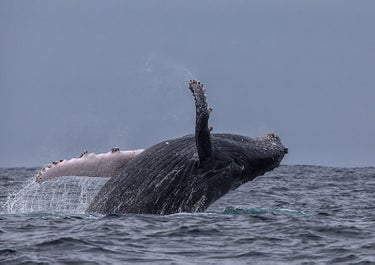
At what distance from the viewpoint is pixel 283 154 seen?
13.6 metres

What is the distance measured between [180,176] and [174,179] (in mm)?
108

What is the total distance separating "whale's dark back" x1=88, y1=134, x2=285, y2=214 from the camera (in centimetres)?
1237

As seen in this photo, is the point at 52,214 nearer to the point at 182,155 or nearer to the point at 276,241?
the point at 182,155

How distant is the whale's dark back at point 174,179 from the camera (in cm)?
1237

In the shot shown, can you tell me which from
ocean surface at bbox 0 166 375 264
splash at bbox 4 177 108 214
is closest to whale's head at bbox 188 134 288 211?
ocean surface at bbox 0 166 375 264

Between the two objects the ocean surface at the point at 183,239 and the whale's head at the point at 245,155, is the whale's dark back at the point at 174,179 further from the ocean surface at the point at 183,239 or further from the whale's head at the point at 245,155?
the ocean surface at the point at 183,239

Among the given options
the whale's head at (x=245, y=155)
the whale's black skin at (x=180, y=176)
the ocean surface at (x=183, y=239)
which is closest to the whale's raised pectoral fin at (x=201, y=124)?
the whale's black skin at (x=180, y=176)

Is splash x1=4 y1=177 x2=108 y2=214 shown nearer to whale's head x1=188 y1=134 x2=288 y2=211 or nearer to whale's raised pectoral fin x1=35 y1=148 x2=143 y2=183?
whale's raised pectoral fin x1=35 y1=148 x2=143 y2=183

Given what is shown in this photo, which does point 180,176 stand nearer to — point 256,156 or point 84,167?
point 256,156

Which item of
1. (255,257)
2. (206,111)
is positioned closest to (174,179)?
(206,111)

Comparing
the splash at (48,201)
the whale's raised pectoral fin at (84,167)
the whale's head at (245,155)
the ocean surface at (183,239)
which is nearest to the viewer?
the ocean surface at (183,239)

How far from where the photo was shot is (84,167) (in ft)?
41.0

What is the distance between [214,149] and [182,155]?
55 centimetres

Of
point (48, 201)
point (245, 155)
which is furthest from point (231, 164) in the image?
point (48, 201)
